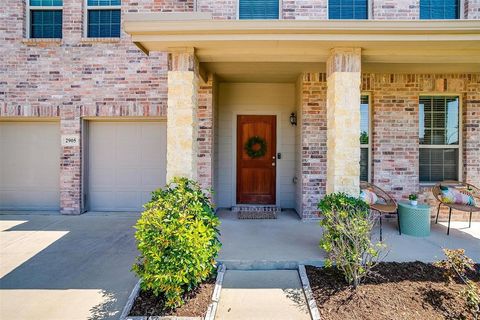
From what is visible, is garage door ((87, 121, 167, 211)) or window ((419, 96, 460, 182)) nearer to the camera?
window ((419, 96, 460, 182))

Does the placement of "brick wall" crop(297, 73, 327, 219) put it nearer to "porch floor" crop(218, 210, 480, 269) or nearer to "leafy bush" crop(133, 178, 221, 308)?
"porch floor" crop(218, 210, 480, 269)

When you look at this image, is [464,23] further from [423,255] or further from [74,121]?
[74,121]

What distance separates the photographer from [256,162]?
6.34 m

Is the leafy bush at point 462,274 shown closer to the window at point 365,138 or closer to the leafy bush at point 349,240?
the leafy bush at point 349,240

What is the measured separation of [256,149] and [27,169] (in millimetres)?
5026

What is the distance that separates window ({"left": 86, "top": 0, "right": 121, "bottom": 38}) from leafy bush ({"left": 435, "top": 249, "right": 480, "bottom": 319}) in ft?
21.8

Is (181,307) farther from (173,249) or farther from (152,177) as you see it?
(152,177)

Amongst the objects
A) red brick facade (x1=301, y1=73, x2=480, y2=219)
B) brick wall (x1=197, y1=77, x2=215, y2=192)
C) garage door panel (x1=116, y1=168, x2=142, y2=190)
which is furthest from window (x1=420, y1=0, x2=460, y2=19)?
garage door panel (x1=116, y1=168, x2=142, y2=190)

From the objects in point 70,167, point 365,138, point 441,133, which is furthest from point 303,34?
point 70,167

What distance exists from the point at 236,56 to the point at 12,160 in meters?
5.49

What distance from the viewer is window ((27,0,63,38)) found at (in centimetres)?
590

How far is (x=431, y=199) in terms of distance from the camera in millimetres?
5363

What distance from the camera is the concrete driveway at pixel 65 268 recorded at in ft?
8.81

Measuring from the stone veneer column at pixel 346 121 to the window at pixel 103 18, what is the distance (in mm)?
4655
